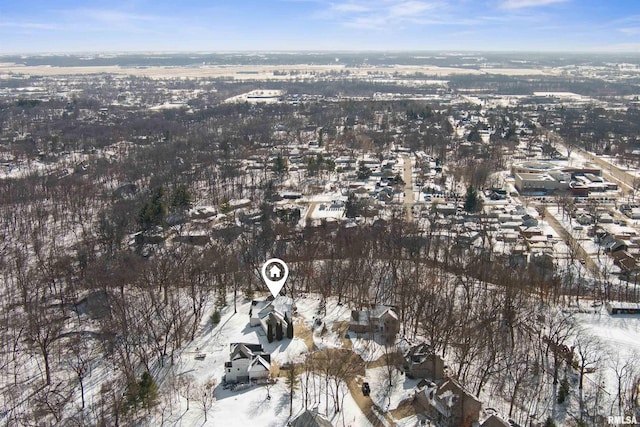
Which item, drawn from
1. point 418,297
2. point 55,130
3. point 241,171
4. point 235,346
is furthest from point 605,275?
point 55,130

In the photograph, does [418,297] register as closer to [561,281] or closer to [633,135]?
[561,281]

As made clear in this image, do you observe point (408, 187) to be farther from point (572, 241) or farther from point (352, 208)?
point (572, 241)

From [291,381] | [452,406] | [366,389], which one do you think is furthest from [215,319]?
[452,406]

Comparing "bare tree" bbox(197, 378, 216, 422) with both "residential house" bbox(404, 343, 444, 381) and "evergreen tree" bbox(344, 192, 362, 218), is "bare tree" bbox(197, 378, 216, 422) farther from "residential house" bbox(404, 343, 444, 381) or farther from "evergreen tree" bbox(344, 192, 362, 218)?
"evergreen tree" bbox(344, 192, 362, 218)

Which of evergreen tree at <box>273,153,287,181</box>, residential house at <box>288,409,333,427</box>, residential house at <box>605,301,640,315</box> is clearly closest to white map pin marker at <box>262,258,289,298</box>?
residential house at <box>288,409,333,427</box>

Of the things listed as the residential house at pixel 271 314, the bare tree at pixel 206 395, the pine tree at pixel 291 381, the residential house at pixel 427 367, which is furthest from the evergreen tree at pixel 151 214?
the residential house at pixel 427 367

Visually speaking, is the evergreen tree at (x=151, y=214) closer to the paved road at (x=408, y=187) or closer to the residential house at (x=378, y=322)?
the paved road at (x=408, y=187)
